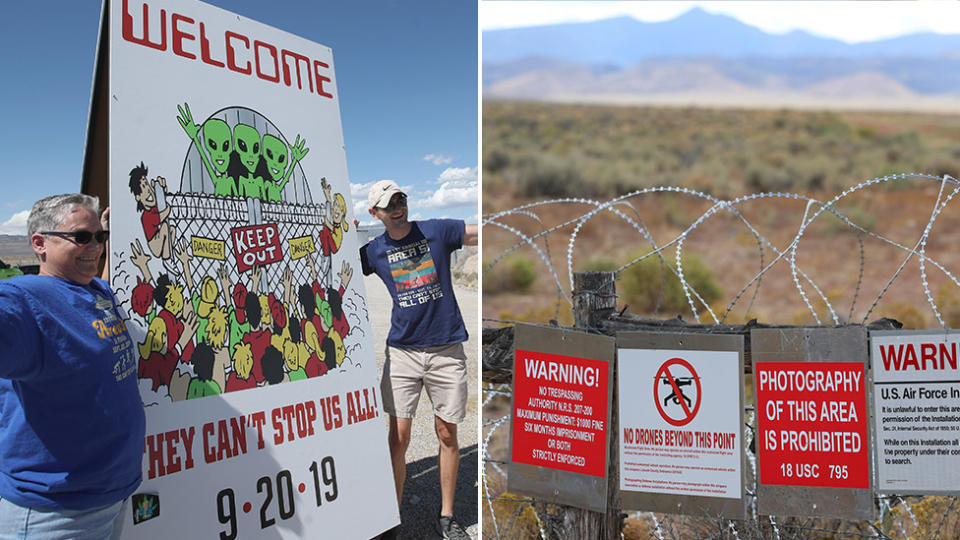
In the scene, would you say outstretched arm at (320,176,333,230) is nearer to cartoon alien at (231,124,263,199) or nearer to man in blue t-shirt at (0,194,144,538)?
cartoon alien at (231,124,263,199)

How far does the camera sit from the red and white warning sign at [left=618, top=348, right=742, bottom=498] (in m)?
2.73

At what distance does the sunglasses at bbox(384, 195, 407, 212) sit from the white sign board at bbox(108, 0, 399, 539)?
0.77ft

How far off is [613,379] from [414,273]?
1.42 meters

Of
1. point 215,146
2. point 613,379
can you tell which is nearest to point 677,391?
point 613,379

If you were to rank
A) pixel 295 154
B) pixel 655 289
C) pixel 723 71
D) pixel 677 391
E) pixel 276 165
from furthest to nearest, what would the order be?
pixel 723 71 → pixel 655 289 → pixel 295 154 → pixel 276 165 → pixel 677 391

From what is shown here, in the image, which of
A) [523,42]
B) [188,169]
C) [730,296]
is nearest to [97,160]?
[188,169]

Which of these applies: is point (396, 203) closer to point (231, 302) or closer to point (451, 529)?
point (231, 302)

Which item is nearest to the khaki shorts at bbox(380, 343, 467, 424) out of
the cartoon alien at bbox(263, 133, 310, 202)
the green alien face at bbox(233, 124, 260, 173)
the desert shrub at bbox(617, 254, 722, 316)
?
the cartoon alien at bbox(263, 133, 310, 202)

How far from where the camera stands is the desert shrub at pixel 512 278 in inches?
595

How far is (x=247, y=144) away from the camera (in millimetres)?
3133

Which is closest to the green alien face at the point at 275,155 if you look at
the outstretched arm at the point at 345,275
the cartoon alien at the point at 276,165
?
Answer: the cartoon alien at the point at 276,165

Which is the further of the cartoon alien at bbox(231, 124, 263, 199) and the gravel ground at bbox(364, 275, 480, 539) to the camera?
the gravel ground at bbox(364, 275, 480, 539)

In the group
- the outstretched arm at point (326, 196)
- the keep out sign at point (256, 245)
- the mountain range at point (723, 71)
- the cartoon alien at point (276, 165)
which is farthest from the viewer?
the mountain range at point (723, 71)

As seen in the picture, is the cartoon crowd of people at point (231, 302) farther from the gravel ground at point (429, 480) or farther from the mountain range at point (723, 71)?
the mountain range at point (723, 71)
